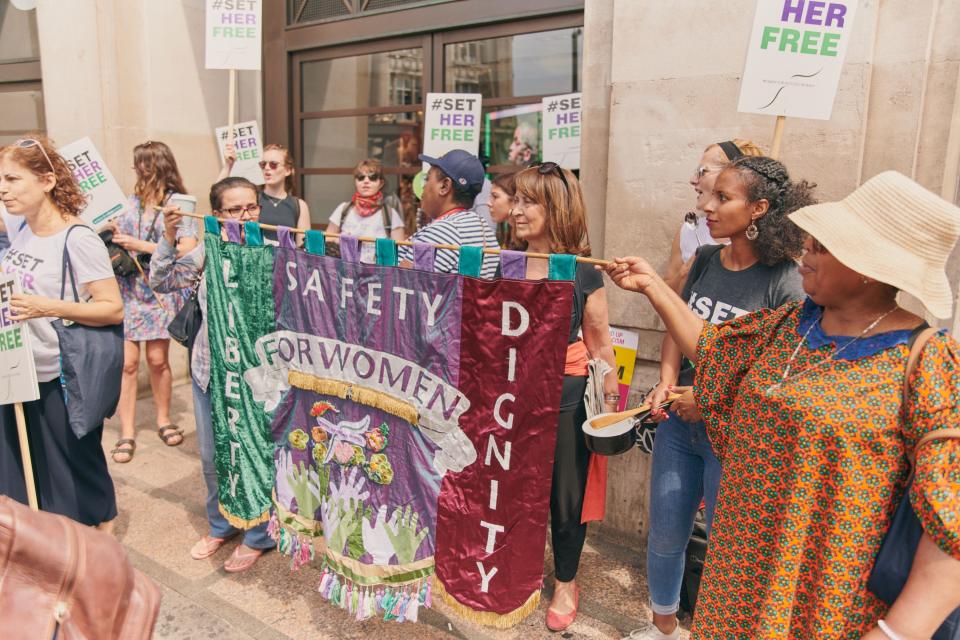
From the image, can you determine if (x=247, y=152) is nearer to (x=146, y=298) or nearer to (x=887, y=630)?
(x=146, y=298)

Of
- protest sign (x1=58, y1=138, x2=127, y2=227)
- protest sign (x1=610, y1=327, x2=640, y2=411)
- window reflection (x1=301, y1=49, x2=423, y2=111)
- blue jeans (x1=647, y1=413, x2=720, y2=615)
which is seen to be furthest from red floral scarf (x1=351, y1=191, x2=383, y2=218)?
blue jeans (x1=647, y1=413, x2=720, y2=615)

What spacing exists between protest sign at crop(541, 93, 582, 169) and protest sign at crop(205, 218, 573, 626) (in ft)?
7.63

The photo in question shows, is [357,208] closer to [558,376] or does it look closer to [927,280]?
[558,376]

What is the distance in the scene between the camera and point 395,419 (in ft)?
8.80

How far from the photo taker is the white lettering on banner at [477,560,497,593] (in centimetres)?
256

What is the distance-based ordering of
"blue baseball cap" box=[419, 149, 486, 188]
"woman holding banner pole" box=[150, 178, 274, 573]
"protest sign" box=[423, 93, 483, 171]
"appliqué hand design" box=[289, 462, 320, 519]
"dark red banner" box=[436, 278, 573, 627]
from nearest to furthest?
"dark red banner" box=[436, 278, 573, 627], "appliqué hand design" box=[289, 462, 320, 519], "woman holding banner pole" box=[150, 178, 274, 573], "blue baseball cap" box=[419, 149, 486, 188], "protest sign" box=[423, 93, 483, 171]

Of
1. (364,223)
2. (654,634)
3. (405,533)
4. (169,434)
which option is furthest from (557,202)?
(169,434)

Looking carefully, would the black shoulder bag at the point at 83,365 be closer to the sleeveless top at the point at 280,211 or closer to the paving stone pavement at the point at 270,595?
the paving stone pavement at the point at 270,595

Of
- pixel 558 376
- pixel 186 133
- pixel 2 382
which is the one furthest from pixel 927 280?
pixel 186 133

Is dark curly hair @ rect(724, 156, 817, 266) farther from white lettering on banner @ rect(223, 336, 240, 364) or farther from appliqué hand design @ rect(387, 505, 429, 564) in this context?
white lettering on banner @ rect(223, 336, 240, 364)

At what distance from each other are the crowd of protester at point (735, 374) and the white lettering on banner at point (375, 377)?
0.45 metres

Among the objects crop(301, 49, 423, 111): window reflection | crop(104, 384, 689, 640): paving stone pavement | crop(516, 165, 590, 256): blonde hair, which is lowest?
crop(104, 384, 689, 640): paving stone pavement

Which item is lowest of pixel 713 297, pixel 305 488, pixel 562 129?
pixel 305 488

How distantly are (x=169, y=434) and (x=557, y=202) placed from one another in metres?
3.87
